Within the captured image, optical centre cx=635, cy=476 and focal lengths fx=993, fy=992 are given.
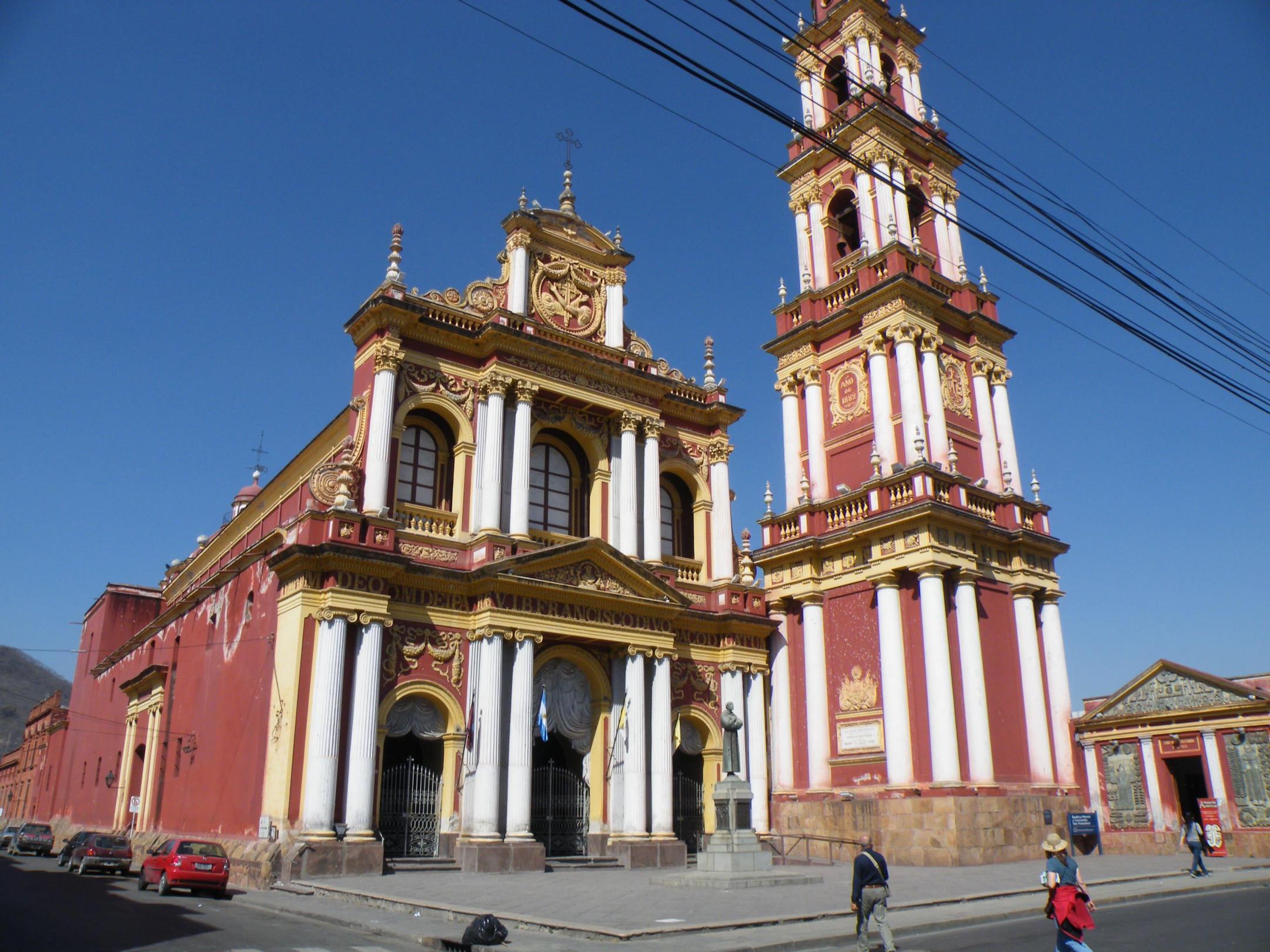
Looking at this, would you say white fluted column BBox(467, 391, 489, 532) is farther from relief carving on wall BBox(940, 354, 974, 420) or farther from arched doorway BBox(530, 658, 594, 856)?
relief carving on wall BBox(940, 354, 974, 420)

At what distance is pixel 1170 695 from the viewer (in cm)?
2606

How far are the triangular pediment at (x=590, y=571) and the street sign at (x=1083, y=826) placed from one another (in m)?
10.9

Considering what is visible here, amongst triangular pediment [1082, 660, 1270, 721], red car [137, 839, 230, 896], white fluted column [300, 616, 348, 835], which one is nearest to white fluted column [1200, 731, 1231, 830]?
triangular pediment [1082, 660, 1270, 721]

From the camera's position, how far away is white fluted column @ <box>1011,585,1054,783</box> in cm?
2498

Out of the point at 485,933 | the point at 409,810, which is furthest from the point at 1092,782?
the point at 485,933

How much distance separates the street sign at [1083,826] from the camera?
24.5 metres

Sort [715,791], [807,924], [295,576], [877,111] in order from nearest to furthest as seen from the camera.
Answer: [807,924]
[715,791]
[295,576]
[877,111]

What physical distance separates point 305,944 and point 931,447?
19934mm

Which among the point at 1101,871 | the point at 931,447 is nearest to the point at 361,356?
the point at 931,447

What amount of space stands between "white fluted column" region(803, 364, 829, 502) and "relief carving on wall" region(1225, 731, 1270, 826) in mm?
11904

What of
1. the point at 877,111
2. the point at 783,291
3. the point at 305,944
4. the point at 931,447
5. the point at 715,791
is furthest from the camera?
the point at 783,291

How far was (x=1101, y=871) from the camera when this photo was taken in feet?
65.7

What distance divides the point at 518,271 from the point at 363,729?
12.2m

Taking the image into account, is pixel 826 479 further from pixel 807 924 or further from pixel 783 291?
pixel 807 924
